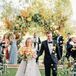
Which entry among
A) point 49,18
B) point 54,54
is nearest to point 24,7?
point 49,18

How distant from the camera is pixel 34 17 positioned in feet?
86.0

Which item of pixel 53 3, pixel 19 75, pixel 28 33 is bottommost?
pixel 19 75

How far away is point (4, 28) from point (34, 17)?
1.86 metres

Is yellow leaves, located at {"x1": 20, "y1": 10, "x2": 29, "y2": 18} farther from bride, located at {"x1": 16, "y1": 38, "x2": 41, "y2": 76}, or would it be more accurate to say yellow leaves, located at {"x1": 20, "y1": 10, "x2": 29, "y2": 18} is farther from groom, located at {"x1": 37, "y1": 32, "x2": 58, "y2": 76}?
bride, located at {"x1": 16, "y1": 38, "x2": 41, "y2": 76}

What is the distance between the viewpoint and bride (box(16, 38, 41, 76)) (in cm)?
1387

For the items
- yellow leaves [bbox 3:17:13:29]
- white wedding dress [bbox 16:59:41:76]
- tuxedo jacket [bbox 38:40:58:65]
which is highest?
yellow leaves [bbox 3:17:13:29]

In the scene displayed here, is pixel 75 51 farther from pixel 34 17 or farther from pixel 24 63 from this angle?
pixel 34 17

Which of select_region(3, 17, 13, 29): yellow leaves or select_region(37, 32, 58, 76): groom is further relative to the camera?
select_region(3, 17, 13, 29): yellow leaves

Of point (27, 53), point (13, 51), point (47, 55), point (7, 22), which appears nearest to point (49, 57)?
point (47, 55)

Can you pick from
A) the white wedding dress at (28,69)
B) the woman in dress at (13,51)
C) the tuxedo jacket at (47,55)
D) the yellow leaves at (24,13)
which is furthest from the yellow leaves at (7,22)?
the white wedding dress at (28,69)

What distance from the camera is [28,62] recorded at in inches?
555

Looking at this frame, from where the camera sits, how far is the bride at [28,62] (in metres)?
13.9

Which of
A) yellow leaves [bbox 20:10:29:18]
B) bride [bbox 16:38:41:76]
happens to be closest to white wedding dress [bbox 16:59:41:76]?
bride [bbox 16:38:41:76]

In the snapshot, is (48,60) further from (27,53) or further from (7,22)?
(7,22)
